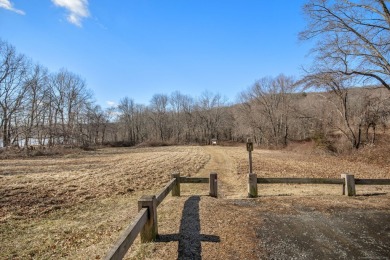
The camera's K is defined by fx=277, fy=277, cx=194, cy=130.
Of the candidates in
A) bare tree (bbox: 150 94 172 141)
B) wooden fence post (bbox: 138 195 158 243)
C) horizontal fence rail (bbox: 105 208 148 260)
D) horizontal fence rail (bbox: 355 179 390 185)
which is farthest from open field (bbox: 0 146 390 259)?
bare tree (bbox: 150 94 172 141)

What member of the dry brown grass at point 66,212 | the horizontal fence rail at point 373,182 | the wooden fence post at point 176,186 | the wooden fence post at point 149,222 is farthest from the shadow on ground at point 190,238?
the horizontal fence rail at point 373,182

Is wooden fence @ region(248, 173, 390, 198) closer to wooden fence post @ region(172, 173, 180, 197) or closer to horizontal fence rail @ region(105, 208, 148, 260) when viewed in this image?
wooden fence post @ region(172, 173, 180, 197)

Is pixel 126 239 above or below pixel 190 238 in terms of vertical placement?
above

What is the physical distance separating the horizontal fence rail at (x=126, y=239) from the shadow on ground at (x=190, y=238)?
72cm

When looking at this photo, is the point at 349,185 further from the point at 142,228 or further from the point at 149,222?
the point at 142,228

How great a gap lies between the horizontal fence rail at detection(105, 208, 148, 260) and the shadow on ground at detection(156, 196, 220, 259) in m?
0.72

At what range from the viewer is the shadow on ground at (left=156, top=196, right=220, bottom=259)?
4500 millimetres

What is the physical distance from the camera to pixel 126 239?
358 centimetres

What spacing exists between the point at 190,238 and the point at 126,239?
1793 millimetres

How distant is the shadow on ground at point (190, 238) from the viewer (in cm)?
450

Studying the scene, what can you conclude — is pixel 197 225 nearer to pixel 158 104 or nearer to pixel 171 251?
pixel 171 251

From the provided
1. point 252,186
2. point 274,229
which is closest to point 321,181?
point 252,186

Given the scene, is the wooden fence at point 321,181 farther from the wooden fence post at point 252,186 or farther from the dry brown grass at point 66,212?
the dry brown grass at point 66,212

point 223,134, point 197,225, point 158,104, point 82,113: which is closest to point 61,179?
point 197,225
